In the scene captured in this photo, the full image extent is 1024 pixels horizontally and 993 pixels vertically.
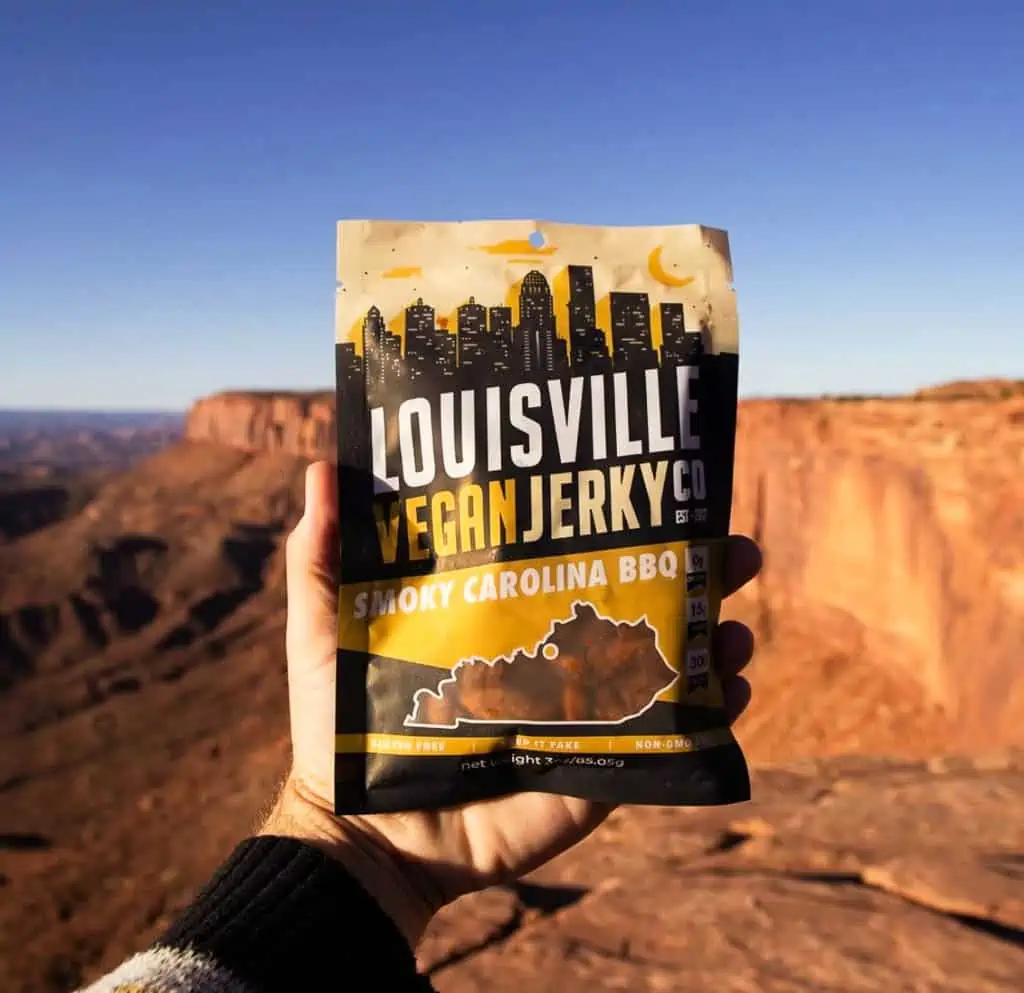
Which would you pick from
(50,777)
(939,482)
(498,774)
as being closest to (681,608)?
(498,774)

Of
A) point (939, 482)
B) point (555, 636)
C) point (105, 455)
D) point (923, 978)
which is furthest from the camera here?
point (105, 455)

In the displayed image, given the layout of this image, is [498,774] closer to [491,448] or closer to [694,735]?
[694,735]

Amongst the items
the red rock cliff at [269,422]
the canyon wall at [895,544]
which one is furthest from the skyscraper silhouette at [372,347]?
the red rock cliff at [269,422]

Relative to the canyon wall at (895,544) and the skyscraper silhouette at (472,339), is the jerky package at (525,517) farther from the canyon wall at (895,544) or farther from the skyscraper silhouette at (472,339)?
the canyon wall at (895,544)

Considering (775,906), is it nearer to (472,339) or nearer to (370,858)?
(370,858)

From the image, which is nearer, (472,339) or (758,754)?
(472,339)

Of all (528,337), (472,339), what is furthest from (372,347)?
(528,337)
